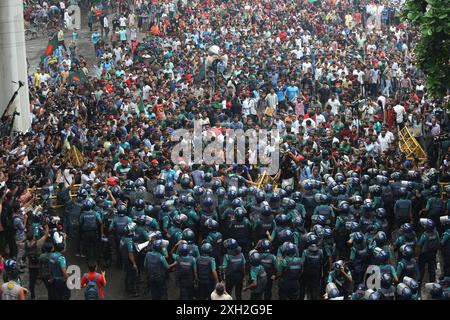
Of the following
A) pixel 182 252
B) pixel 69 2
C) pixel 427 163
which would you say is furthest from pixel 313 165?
pixel 69 2

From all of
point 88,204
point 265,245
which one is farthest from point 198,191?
point 265,245

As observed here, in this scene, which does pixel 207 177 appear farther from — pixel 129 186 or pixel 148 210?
pixel 148 210

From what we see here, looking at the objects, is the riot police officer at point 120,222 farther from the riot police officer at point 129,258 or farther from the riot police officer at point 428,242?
the riot police officer at point 428,242

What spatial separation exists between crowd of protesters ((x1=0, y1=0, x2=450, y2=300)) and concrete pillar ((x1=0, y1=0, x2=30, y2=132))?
24.9 inches

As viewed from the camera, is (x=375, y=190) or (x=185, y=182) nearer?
(x=375, y=190)

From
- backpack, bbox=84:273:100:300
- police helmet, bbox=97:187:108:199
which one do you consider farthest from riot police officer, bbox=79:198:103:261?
backpack, bbox=84:273:100:300

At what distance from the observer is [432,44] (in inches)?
679

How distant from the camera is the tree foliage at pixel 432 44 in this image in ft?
54.5

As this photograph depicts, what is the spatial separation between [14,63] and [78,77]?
2.50 m

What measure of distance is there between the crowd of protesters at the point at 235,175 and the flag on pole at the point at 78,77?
0.14 metres

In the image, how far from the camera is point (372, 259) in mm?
14938

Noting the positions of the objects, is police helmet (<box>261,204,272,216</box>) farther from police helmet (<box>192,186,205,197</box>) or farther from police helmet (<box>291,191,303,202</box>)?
police helmet (<box>192,186,205,197</box>)

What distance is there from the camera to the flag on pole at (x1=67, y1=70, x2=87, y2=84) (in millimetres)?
26703

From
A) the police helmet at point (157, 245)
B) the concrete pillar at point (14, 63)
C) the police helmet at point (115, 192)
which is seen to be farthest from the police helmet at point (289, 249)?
the concrete pillar at point (14, 63)
